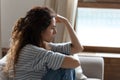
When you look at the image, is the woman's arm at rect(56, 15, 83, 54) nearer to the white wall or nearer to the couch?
the couch

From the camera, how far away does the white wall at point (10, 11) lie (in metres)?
3.31

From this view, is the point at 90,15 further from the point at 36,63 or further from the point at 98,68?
the point at 36,63

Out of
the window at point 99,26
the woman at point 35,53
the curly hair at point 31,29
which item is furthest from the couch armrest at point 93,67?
the curly hair at point 31,29

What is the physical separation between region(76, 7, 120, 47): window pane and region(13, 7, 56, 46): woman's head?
1.80 meters

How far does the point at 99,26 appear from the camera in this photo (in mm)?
3479

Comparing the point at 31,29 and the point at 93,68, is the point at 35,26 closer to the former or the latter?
the point at 31,29

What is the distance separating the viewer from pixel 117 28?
3480 millimetres

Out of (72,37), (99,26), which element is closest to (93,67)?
(72,37)

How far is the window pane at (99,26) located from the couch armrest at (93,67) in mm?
832

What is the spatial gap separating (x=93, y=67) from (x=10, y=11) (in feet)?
4.37

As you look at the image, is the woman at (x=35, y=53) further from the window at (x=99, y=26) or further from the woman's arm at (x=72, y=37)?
the window at (x=99, y=26)

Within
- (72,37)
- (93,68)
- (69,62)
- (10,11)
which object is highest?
(10,11)

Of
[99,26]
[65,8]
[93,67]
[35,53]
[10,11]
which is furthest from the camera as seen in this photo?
[99,26]

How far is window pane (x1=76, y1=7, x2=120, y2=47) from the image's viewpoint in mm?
3441
